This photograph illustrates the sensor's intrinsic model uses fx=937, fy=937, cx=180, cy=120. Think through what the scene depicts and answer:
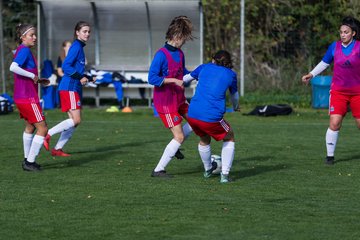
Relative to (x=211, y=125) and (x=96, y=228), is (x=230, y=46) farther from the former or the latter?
(x=96, y=228)

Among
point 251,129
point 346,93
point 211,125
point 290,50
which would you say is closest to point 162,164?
point 211,125

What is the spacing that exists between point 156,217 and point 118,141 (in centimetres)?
687

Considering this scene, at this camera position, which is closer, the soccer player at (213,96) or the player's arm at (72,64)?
the soccer player at (213,96)

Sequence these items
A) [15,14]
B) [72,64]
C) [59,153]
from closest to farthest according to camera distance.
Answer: [72,64], [59,153], [15,14]

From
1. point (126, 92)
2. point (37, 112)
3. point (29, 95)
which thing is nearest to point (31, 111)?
point (37, 112)

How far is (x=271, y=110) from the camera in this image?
1959 cm

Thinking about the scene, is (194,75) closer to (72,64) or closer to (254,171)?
(254,171)

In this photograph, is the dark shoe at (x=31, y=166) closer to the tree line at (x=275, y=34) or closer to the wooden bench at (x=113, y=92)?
the wooden bench at (x=113, y=92)

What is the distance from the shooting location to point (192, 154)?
42.8 ft

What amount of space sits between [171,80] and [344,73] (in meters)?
2.69

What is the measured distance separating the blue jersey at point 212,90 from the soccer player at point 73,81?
2614 millimetres

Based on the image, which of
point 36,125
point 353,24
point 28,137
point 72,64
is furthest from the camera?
point 72,64

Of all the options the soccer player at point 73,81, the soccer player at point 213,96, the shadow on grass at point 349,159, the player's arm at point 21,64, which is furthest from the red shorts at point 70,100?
the shadow on grass at point 349,159

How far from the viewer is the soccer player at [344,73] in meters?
11.9
